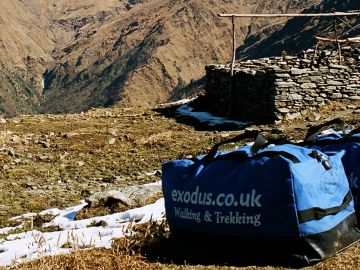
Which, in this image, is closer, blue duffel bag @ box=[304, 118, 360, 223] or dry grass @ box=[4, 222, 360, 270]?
dry grass @ box=[4, 222, 360, 270]

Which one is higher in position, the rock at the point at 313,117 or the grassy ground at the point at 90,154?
the rock at the point at 313,117

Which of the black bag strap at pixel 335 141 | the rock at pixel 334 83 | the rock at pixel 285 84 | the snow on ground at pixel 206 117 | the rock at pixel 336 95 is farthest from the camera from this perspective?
the snow on ground at pixel 206 117

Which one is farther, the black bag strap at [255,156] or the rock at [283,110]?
the rock at [283,110]

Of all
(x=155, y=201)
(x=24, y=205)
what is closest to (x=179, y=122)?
(x=24, y=205)

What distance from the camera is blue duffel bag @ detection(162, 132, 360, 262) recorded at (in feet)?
15.0

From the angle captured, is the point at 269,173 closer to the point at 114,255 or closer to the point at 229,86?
the point at 114,255

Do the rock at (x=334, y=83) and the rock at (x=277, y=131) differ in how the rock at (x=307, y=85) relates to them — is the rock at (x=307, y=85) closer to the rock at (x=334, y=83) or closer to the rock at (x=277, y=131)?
the rock at (x=334, y=83)

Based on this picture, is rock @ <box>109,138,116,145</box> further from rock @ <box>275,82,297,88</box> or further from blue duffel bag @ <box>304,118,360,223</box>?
blue duffel bag @ <box>304,118,360,223</box>

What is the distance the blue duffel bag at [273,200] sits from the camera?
4.57 m

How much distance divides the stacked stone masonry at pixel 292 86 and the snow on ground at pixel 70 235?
34.0 ft

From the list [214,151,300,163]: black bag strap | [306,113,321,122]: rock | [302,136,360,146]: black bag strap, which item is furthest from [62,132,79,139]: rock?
[214,151,300,163]: black bag strap

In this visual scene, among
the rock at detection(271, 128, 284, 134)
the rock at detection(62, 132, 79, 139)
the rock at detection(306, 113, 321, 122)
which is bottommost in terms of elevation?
the rock at detection(62, 132, 79, 139)

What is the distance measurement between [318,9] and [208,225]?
18277 cm

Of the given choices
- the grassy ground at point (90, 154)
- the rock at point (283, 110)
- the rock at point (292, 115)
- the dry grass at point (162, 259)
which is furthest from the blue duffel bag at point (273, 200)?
the rock at point (292, 115)
